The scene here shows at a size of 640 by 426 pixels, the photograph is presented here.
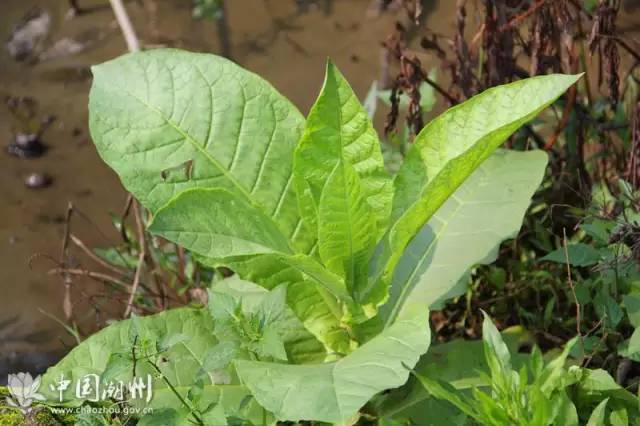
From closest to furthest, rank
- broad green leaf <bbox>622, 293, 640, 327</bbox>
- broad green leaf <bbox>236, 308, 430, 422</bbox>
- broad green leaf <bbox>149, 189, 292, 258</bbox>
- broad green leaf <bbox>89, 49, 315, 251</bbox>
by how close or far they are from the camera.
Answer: broad green leaf <bbox>236, 308, 430, 422</bbox>
broad green leaf <bbox>149, 189, 292, 258</bbox>
broad green leaf <bbox>622, 293, 640, 327</bbox>
broad green leaf <bbox>89, 49, 315, 251</bbox>

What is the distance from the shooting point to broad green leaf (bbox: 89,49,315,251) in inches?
72.4

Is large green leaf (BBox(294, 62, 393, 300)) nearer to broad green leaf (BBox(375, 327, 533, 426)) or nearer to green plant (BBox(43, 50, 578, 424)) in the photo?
green plant (BBox(43, 50, 578, 424))

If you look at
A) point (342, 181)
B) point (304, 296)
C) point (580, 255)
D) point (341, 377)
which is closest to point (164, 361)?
point (304, 296)

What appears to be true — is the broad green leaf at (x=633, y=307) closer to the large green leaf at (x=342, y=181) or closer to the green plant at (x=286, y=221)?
the green plant at (x=286, y=221)

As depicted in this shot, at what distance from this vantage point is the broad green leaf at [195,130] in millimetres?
1840

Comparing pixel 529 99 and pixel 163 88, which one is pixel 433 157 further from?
pixel 163 88

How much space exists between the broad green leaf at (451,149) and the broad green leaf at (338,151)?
0.23 feet

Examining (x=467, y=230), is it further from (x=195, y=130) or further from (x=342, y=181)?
(x=195, y=130)

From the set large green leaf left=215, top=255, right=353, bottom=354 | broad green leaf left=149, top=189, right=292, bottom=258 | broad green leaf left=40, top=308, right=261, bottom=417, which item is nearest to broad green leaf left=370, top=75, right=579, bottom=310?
large green leaf left=215, top=255, right=353, bottom=354

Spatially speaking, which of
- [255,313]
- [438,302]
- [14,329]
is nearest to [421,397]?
[438,302]

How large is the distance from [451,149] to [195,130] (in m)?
0.54

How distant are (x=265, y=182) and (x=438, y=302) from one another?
45 cm

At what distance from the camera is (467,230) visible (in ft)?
6.53

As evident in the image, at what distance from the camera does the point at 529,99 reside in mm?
1658
